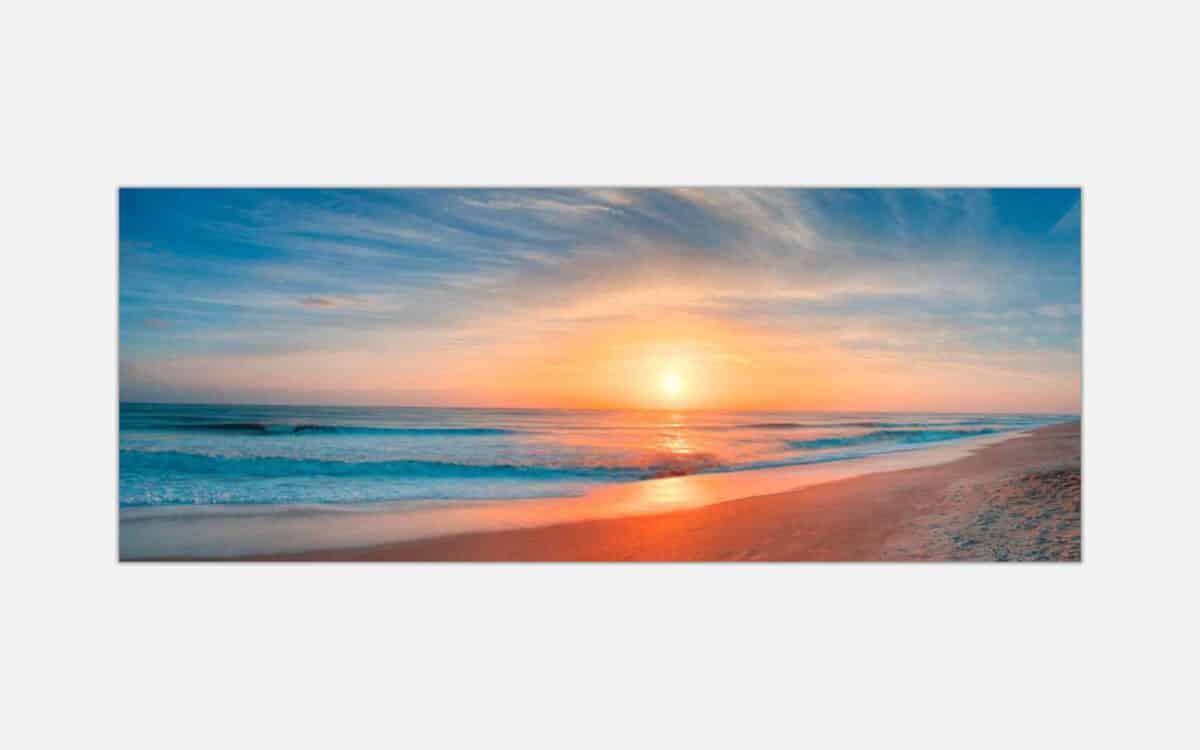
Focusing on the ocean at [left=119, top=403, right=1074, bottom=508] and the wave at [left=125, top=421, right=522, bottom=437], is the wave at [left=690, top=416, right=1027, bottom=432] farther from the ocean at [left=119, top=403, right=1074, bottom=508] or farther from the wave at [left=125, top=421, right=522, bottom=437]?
the wave at [left=125, top=421, right=522, bottom=437]

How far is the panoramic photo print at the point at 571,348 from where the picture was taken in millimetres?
3326

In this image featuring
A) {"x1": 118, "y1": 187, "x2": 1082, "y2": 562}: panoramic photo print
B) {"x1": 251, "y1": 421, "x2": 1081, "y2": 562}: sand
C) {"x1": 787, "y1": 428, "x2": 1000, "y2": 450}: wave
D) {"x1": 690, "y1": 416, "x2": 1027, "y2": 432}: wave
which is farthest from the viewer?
{"x1": 787, "y1": 428, "x2": 1000, "y2": 450}: wave

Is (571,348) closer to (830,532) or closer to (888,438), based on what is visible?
(830,532)

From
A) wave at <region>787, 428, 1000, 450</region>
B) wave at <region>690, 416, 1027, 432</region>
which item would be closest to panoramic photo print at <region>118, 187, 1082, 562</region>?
wave at <region>690, 416, 1027, 432</region>

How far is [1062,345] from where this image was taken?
11.1 ft

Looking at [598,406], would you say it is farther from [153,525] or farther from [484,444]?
[153,525]

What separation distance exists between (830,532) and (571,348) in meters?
2.11

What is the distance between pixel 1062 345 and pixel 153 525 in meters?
5.94

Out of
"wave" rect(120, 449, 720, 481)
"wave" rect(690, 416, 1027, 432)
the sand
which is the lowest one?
the sand

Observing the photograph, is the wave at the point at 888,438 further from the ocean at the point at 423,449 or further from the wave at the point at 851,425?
the ocean at the point at 423,449

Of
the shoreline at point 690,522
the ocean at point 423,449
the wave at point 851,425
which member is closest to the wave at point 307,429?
the ocean at point 423,449

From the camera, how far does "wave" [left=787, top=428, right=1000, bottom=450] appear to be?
5.34 meters

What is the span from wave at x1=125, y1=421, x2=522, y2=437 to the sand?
86 centimetres

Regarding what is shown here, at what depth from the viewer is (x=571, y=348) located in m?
3.76
